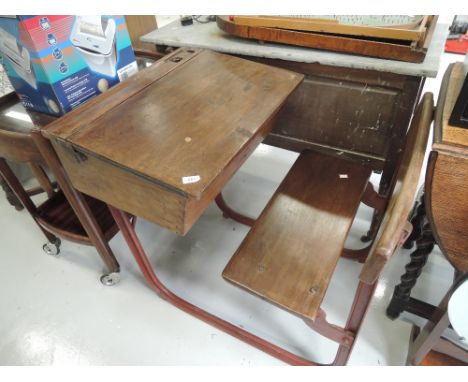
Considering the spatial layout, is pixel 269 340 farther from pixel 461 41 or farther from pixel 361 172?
pixel 461 41

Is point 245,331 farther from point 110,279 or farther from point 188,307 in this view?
point 110,279

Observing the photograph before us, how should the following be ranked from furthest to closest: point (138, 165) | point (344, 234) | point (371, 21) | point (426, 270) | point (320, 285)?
point (426, 270), point (371, 21), point (344, 234), point (320, 285), point (138, 165)

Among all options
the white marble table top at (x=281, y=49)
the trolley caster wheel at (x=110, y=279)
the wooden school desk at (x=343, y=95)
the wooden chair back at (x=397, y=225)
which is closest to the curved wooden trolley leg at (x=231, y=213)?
the wooden school desk at (x=343, y=95)

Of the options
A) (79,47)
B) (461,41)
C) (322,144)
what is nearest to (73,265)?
(79,47)

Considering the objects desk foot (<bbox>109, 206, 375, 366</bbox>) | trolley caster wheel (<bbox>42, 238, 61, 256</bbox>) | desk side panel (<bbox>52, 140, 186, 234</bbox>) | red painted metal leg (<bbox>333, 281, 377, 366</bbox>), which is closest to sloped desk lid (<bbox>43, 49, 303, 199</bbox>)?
desk side panel (<bbox>52, 140, 186, 234</bbox>)

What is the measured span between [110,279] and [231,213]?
69 centimetres

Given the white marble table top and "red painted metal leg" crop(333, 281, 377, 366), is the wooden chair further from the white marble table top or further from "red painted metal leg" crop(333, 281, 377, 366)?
the white marble table top

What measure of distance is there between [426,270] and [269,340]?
819 millimetres

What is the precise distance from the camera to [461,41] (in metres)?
3.17

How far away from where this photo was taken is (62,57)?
0.98 m

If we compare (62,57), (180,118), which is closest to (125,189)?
(180,118)

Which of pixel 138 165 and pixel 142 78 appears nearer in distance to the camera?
pixel 138 165

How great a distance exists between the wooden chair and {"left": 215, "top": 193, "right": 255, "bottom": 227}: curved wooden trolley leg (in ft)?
1.63

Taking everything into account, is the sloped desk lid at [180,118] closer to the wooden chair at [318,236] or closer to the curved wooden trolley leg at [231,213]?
the wooden chair at [318,236]
